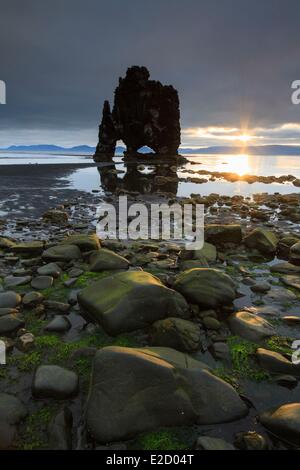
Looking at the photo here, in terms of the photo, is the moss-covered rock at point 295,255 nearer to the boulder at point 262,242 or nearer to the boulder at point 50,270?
the boulder at point 262,242

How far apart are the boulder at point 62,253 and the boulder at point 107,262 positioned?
59cm

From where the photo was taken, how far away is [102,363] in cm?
350

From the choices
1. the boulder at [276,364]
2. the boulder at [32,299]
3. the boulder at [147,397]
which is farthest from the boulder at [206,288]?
Answer: the boulder at [32,299]

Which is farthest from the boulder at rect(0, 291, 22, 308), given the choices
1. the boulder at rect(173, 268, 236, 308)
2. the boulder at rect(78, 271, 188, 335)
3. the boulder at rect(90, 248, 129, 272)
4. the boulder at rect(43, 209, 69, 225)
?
the boulder at rect(43, 209, 69, 225)

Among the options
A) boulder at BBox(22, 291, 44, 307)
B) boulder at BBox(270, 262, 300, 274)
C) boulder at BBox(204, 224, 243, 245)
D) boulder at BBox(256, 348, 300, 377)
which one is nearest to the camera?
boulder at BBox(256, 348, 300, 377)

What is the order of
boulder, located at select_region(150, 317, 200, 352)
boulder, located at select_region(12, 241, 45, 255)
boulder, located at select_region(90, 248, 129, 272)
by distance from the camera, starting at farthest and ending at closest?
boulder, located at select_region(12, 241, 45, 255), boulder, located at select_region(90, 248, 129, 272), boulder, located at select_region(150, 317, 200, 352)

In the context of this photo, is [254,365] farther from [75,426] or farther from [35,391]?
[35,391]

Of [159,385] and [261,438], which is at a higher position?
[159,385]

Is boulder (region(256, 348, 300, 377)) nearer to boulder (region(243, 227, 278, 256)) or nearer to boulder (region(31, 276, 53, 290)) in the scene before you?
boulder (region(31, 276, 53, 290))

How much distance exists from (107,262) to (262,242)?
4.58m

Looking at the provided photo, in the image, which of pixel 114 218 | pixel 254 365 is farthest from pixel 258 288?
pixel 114 218

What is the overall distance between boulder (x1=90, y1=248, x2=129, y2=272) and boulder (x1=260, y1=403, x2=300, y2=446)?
15.7ft

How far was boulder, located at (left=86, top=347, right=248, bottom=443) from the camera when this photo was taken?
3127mm
